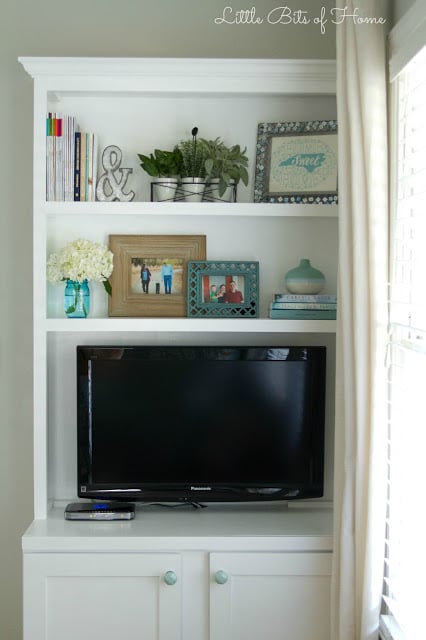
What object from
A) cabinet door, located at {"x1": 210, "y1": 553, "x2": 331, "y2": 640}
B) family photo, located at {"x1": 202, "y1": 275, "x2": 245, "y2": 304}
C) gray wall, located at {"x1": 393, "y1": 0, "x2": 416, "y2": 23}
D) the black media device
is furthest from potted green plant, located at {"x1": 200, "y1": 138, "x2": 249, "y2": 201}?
cabinet door, located at {"x1": 210, "y1": 553, "x2": 331, "y2": 640}

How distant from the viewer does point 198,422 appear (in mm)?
2682

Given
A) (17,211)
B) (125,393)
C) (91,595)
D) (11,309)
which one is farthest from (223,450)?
(17,211)

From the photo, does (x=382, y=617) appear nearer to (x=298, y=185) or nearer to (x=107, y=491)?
(x=107, y=491)

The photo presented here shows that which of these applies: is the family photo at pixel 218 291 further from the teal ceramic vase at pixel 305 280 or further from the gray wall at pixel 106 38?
the gray wall at pixel 106 38

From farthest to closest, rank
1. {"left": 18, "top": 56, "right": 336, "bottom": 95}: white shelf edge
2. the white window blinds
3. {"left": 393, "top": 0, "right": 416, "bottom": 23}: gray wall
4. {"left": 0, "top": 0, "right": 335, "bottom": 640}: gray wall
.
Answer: {"left": 0, "top": 0, "right": 335, "bottom": 640}: gray wall < {"left": 18, "top": 56, "right": 336, "bottom": 95}: white shelf edge < {"left": 393, "top": 0, "right": 416, "bottom": 23}: gray wall < the white window blinds

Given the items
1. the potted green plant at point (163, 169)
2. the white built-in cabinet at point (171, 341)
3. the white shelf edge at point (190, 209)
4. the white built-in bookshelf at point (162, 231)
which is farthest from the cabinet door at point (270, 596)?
the potted green plant at point (163, 169)

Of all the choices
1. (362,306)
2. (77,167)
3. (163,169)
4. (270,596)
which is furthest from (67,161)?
(270,596)

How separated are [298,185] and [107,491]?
1.26 m

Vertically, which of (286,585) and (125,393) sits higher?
(125,393)

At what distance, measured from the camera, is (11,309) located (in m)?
2.90

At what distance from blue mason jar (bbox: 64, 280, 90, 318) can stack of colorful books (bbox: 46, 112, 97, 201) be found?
30 centimetres

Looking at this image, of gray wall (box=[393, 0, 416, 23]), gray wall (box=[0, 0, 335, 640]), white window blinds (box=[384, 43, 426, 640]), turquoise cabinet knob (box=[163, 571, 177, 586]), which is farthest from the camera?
gray wall (box=[0, 0, 335, 640])

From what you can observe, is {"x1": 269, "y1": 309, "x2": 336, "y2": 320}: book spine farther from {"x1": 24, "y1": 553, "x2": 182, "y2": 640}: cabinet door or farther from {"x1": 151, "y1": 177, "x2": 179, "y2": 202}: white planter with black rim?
{"x1": 24, "y1": 553, "x2": 182, "y2": 640}: cabinet door

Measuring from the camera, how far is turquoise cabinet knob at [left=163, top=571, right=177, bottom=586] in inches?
96.6
